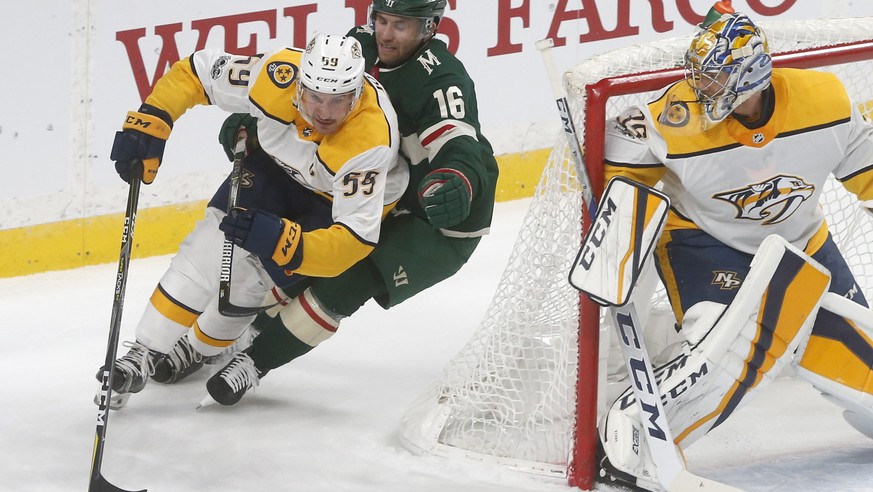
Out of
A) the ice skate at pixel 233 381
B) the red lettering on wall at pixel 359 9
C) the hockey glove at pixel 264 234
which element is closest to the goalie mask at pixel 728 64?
the hockey glove at pixel 264 234

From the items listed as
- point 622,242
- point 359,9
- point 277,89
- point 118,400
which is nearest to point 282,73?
point 277,89

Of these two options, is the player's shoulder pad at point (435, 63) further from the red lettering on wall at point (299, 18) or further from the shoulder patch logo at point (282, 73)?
the red lettering on wall at point (299, 18)

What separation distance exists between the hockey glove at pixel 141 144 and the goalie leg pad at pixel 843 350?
1518mm

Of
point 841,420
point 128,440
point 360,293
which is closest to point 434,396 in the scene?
point 360,293

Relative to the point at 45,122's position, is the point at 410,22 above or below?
above

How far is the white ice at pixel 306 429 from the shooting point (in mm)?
2725

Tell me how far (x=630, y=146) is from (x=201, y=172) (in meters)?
2.30

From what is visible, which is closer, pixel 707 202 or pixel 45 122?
pixel 707 202

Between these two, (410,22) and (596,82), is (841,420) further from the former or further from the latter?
(410,22)

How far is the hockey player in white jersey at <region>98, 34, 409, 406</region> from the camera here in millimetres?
2779

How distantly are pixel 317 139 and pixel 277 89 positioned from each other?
15 cm

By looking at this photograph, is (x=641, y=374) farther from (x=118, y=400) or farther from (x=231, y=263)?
(x=118, y=400)

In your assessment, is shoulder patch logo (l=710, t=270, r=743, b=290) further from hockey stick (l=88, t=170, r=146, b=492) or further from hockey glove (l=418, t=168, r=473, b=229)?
hockey stick (l=88, t=170, r=146, b=492)

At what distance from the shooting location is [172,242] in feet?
15.0
